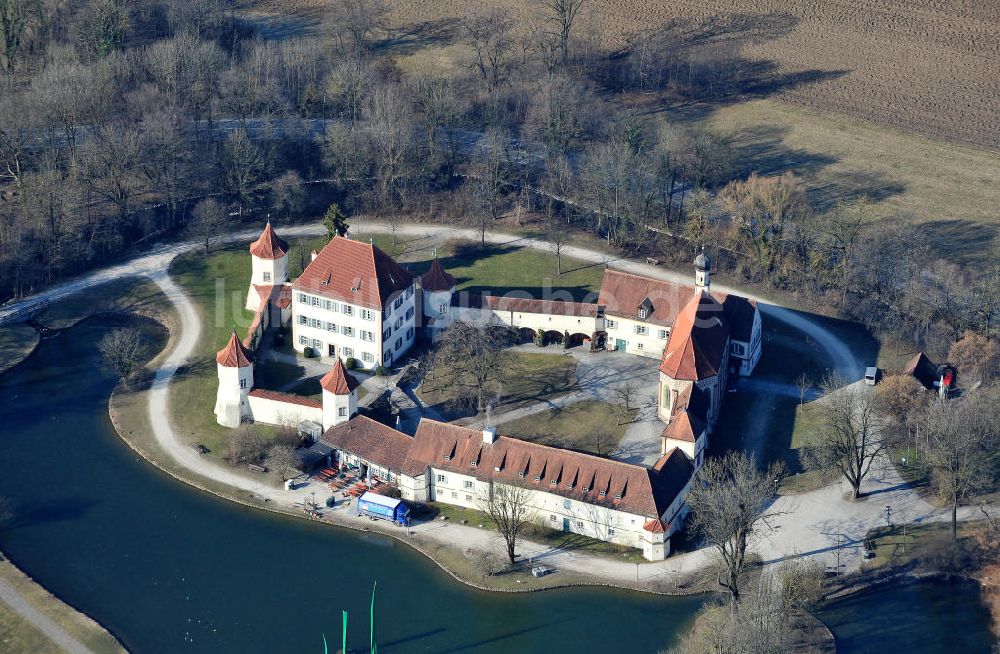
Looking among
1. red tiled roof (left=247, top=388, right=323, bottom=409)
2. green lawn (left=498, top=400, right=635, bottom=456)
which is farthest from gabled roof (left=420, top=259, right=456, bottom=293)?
green lawn (left=498, top=400, right=635, bottom=456)

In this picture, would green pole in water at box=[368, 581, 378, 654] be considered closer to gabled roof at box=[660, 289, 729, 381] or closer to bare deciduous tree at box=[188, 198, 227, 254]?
gabled roof at box=[660, 289, 729, 381]

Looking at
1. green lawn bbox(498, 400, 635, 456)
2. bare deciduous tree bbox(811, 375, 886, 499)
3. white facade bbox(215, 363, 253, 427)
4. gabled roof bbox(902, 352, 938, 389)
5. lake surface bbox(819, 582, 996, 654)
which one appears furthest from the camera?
gabled roof bbox(902, 352, 938, 389)

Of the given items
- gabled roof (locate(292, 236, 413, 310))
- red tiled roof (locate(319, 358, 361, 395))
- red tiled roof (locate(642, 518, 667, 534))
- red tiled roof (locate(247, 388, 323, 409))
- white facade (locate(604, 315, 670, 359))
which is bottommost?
red tiled roof (locate(642, 518, 667, 534))

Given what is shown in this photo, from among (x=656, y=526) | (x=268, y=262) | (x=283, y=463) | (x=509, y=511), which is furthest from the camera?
(x=268, y=262)

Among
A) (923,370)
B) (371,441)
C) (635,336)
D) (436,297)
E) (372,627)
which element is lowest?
(372,627)

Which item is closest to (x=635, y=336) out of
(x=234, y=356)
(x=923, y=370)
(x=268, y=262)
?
(x=923, y=370)

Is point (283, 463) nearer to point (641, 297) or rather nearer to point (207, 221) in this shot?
point (641, 297)

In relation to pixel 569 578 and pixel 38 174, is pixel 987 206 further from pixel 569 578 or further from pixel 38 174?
pixel 38 174

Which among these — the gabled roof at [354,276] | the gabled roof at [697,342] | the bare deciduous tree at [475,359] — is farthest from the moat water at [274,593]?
the gabled roof at [697,342]

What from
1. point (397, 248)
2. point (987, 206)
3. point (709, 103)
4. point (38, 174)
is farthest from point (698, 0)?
Answer: point (38, 174)
